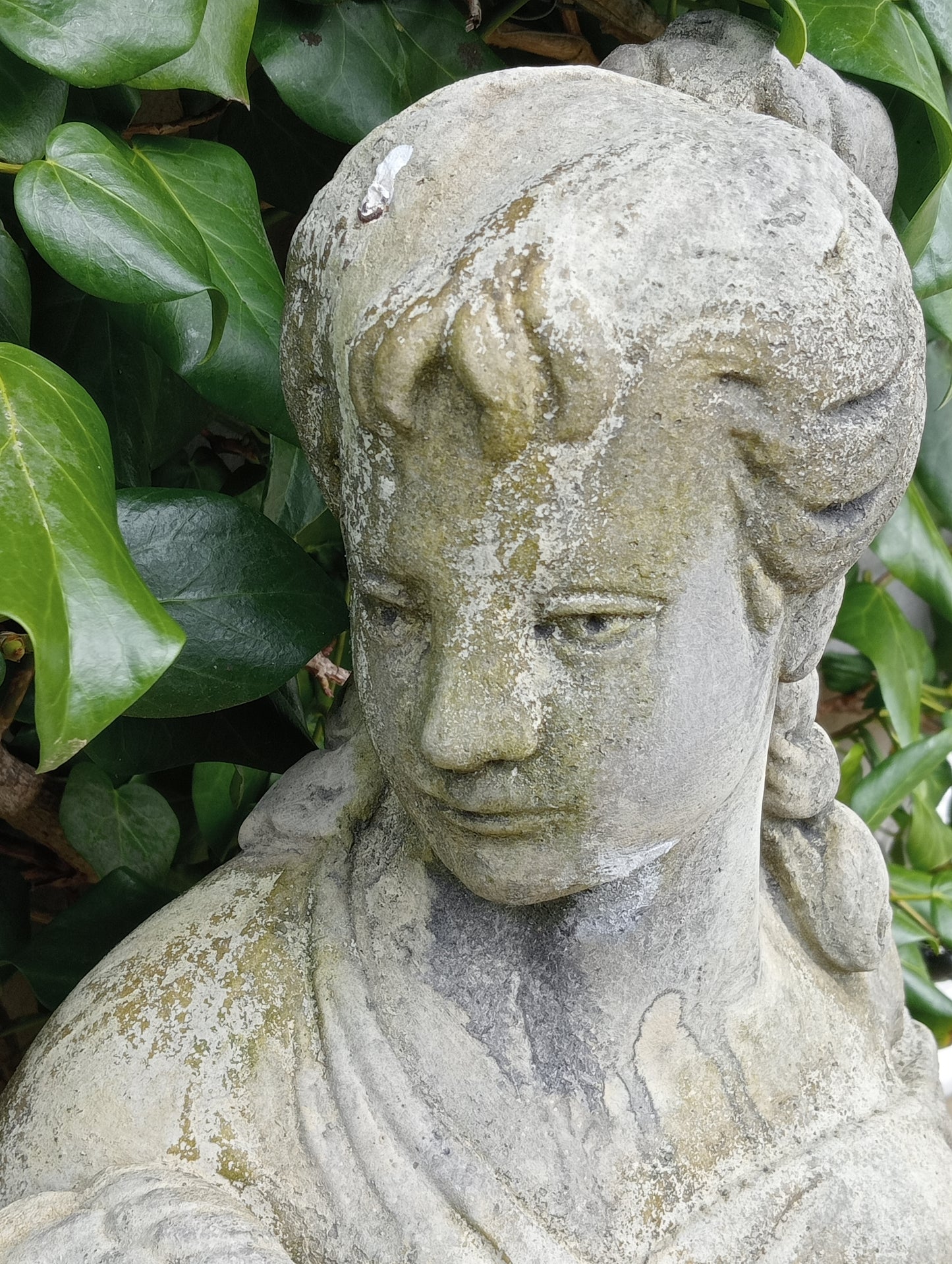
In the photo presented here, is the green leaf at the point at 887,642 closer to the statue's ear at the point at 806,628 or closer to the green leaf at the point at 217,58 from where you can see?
the statue's ear at the point at 806,628

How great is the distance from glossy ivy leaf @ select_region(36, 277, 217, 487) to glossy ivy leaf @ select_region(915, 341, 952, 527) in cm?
66

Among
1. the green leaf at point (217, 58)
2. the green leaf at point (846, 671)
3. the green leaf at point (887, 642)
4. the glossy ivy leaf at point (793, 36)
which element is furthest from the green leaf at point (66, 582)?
the green leaf at point (846, 671)

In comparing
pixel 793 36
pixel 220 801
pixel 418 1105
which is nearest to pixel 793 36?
pixel 793 36

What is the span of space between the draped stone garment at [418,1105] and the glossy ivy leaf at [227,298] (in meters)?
0.26

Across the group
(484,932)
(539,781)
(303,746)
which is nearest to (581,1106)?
(484,932)

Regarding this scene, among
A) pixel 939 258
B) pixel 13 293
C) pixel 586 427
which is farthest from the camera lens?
pixel 939 258

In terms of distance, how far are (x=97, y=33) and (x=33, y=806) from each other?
61 centimetres

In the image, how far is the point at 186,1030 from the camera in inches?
26.1

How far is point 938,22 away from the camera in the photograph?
838 mm

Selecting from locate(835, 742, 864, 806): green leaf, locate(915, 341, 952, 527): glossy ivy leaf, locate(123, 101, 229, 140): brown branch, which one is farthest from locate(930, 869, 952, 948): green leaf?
locate(123, 101, 229, 140): brown branch

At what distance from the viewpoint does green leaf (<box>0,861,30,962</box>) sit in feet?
3.27

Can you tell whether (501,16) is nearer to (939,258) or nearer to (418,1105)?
(939,258)

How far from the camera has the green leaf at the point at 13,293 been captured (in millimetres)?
739

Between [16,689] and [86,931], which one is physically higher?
[16,689]
